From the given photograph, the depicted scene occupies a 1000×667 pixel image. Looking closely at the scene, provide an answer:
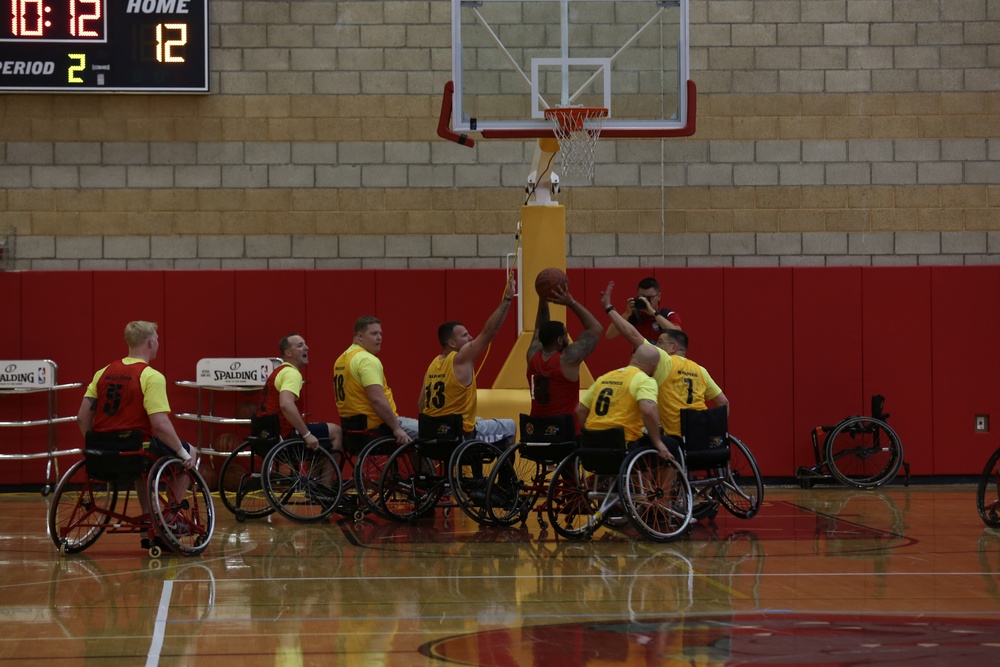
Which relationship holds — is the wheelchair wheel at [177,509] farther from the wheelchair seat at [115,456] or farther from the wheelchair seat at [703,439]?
the wheelchair seat at [703,439]

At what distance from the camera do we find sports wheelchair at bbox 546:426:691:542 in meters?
7.74

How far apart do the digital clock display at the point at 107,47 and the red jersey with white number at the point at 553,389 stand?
5.00 metres

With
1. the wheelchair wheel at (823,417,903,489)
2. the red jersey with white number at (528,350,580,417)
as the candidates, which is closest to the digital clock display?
the red jersey with white number at (528,350,580,417)

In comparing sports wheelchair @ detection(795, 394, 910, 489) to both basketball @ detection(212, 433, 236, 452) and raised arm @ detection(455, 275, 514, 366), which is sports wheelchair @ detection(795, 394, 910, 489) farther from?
basketball @ detection(212, 433, 236, 452)

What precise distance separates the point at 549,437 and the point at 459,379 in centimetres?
88

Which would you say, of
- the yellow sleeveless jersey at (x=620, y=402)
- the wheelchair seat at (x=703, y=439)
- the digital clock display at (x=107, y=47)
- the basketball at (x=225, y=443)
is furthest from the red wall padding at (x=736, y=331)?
the yellow sleeveless jersey at (x=620, y=402)

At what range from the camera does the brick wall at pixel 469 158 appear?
11516 mm

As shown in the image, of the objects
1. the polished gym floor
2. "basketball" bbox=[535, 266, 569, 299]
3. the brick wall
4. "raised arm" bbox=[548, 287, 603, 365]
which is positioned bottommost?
the polished gym floor

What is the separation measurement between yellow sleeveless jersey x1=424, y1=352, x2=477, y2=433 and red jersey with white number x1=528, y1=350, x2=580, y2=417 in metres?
0.57

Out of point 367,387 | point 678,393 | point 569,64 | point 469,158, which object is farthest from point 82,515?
point 469,158

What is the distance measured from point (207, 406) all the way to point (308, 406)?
3.01 ft

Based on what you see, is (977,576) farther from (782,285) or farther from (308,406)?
(308,406)

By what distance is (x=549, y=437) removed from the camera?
26.7 feet

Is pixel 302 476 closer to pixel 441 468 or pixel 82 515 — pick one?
pixel 441 468
